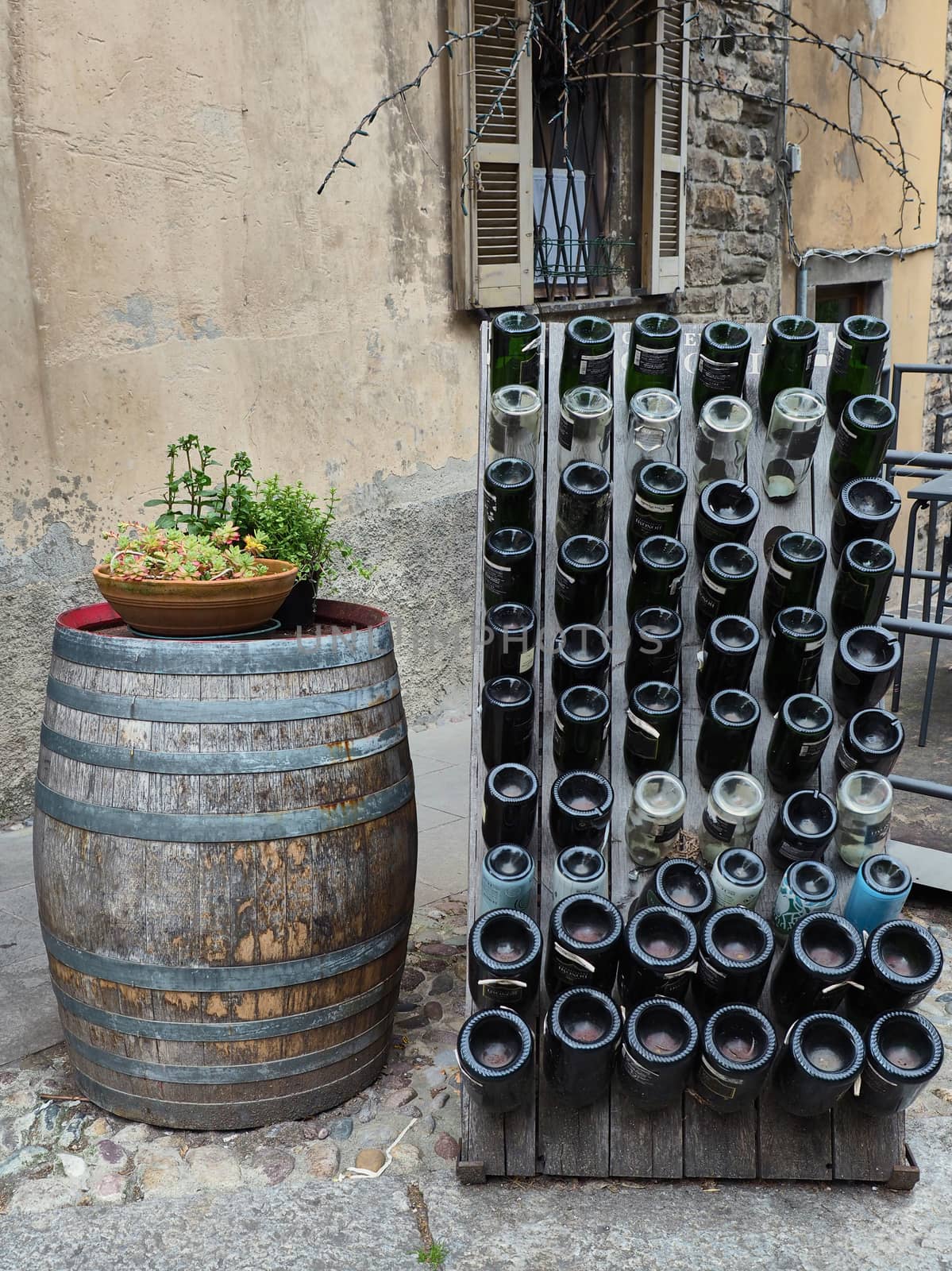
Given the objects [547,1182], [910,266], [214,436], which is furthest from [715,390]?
[910,266]

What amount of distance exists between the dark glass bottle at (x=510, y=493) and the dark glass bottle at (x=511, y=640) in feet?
0.60

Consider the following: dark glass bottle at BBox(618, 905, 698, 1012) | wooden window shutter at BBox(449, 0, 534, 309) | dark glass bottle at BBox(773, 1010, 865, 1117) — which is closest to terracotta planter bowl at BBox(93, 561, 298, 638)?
dark glass bottle at BBox(618, 905, 698, 1012)

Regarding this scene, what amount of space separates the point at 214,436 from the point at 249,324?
460 millimetres

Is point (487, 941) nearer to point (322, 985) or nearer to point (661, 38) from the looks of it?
point (322, 985)

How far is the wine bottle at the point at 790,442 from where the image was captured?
2316 millimetres

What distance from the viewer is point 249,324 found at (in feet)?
14.5

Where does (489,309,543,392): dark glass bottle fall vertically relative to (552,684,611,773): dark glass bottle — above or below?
above

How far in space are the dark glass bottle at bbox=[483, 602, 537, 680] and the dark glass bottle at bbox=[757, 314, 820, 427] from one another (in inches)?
26.9

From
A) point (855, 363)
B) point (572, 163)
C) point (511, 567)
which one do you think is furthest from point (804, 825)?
point (572, 163)

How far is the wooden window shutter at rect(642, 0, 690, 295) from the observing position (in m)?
6.07

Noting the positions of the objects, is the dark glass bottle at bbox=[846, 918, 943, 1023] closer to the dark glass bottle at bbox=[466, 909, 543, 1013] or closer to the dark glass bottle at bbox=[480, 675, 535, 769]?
the dark glass bottle at bbox=[466, 909, 543, 1013]

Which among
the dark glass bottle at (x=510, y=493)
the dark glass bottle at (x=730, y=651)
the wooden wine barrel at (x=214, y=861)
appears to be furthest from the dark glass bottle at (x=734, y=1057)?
the dark glass bottle at (x=510, y=493)

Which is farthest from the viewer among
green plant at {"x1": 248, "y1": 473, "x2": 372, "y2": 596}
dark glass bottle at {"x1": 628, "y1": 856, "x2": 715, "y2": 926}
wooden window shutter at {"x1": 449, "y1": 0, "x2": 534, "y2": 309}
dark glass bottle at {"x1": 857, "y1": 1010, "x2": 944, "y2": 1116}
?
wooden window shutter at {"x1": 449, "y1": 0, "x2": 534, "y2": 309}

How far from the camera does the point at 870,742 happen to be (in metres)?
2.15
